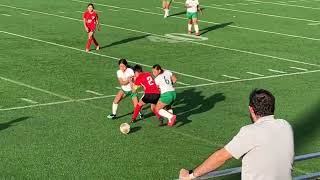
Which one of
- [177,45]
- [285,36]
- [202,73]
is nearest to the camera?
[202,73]

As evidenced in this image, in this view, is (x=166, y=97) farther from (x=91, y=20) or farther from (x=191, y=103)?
(x=91, y=20)

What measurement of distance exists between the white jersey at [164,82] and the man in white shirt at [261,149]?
975 cm

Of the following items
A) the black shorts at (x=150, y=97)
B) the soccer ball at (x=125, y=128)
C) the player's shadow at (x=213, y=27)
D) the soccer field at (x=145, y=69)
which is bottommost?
the player's shadow at (x=213, y=27)

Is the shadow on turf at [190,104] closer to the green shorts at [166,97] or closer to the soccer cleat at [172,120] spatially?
the soccer cleat at [172,120]

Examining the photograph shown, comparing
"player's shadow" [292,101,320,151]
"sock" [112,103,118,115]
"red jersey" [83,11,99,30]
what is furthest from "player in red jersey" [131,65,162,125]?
"red jersey" [83,11,99,30]

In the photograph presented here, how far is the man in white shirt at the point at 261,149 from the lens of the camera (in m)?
6.13

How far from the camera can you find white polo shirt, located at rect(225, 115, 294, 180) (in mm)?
6121

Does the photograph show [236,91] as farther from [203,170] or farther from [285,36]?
[203,170]

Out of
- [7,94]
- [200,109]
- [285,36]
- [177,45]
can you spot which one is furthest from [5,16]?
[200,109]

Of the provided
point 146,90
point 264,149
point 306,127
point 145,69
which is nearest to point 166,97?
point 146,90

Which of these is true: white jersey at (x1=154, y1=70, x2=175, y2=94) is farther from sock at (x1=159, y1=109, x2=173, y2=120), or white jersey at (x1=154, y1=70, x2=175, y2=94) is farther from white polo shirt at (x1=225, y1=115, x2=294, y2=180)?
white polo shirt at (x1=225, y1=115, x2=294, y2=180)

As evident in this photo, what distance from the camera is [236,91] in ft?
64.2

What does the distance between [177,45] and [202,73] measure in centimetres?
503

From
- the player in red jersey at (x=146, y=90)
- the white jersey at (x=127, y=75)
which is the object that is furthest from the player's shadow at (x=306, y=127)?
the white jersey at (x=127, y=75)
